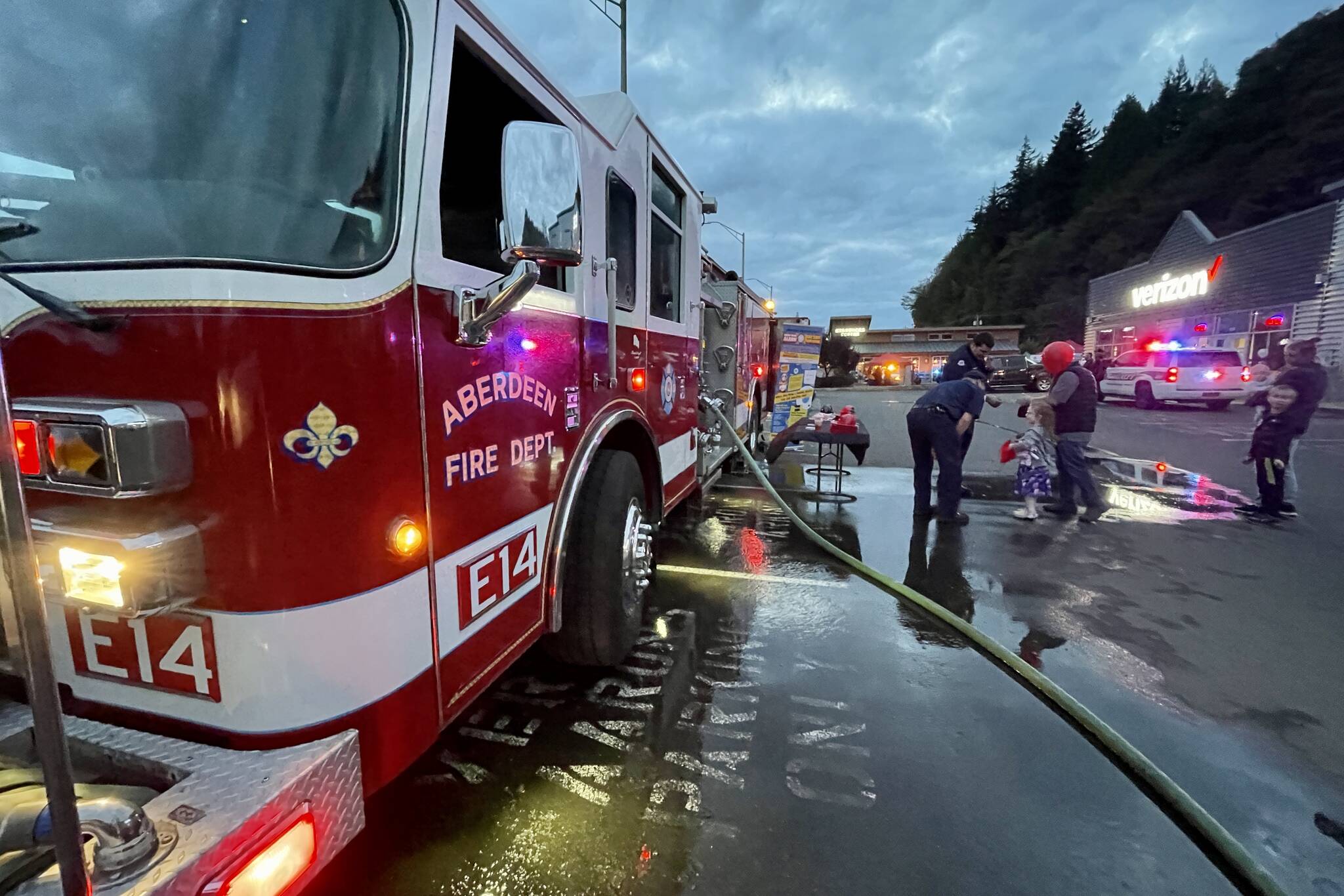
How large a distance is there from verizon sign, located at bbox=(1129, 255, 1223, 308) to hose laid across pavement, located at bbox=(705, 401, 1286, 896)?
1334 inches

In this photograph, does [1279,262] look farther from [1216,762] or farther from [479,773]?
[479,773]

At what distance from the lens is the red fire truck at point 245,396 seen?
4.35 feet

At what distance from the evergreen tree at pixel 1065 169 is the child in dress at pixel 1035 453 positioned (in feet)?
252

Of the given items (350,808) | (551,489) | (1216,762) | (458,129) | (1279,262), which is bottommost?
(1216,762)

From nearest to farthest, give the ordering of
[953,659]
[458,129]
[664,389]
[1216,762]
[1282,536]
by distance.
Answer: [458,129] → [1216,762] → [953,659] → [664,389] → [1282,536]

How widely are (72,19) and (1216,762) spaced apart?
A: 459 cm

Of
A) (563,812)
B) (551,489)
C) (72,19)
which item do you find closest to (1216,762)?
(563,812)

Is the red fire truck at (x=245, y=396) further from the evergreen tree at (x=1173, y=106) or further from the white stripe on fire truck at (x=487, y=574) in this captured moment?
the evergreen tree at (x=1173, y=106)

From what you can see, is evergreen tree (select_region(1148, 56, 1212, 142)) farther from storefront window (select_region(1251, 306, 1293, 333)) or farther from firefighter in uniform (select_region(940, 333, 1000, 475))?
firefighter in uniform (select_region(940, 333, 1000, 475))

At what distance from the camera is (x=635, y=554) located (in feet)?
10.9

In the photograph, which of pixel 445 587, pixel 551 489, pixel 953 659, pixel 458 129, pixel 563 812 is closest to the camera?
pixel 445 587

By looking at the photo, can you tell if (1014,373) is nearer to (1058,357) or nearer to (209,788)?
(1058,357)

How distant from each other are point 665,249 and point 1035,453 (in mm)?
4650

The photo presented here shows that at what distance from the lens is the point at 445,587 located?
6.02ft
